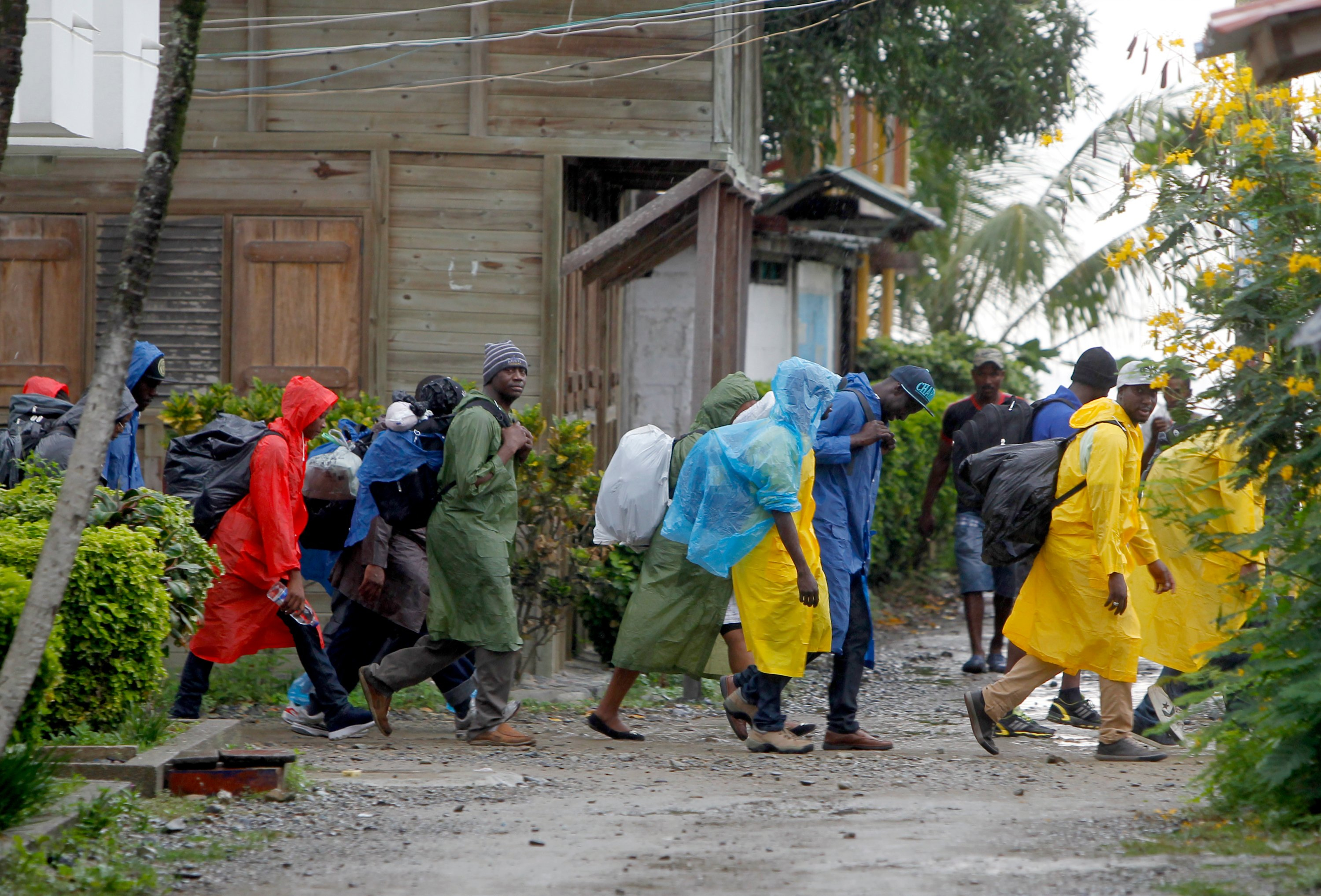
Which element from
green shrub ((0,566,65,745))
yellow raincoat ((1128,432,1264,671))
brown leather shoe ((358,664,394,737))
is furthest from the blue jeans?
green shrub ((0,566,65,745))

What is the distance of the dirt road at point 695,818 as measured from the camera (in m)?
4.91

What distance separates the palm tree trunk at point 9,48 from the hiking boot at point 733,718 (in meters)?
4.46

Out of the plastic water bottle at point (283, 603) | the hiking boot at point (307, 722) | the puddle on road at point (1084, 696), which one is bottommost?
the puddle on road at point (1084, 696)

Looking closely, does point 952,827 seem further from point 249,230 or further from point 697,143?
point 249,230

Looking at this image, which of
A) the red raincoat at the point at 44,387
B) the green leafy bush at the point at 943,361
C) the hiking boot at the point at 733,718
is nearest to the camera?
the hiking boot at the point at 733,718

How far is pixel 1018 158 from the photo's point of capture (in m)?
24.3

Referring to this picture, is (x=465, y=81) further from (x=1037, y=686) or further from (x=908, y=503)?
(x=908, y=503)

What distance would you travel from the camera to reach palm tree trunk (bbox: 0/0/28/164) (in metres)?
5.01

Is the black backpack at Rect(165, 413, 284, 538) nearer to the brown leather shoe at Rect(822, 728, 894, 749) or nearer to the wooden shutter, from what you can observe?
the wooden shutter

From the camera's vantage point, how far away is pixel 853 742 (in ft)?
25.3

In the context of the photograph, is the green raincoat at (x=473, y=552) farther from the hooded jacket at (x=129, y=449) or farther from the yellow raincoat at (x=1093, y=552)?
the yellow raincoat at (x=1093, y=552)

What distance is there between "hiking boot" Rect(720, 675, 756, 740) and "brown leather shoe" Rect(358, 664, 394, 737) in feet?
5.66

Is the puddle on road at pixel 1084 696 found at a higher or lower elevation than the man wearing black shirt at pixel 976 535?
lower

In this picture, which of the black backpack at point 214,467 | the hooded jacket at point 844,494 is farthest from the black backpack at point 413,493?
the hooded jacket at point 844,494
